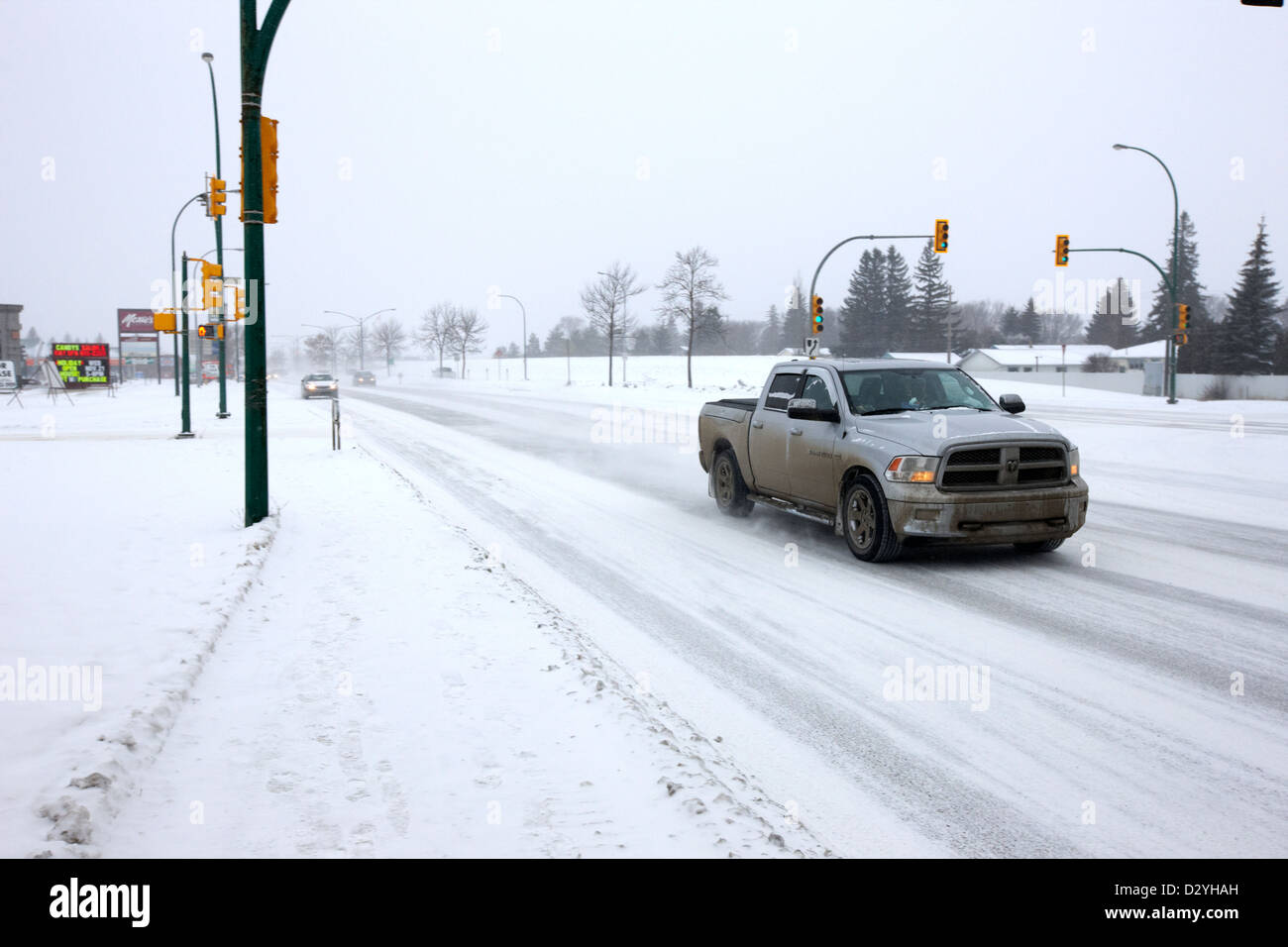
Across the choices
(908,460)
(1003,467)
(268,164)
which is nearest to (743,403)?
(908,460)

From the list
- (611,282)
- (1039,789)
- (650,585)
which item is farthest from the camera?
(611,282)

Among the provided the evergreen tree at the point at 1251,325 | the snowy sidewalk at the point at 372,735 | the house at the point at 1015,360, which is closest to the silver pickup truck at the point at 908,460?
the snowy sidewalk at the point at 372,735

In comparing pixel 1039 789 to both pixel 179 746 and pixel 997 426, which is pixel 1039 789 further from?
pixel 997 426

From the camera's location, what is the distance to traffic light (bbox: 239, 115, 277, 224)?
390 inches

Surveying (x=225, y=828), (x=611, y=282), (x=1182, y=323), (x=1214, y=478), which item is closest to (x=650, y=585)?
(x=225, y=828)

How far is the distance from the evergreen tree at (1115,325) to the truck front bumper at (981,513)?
132 metres

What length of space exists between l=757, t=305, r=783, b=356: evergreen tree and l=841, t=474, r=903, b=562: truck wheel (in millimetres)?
142606

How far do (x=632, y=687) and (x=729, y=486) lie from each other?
6228 millimetres

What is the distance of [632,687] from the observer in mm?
5273

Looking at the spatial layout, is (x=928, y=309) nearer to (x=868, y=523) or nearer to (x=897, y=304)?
(x=897, y=304)

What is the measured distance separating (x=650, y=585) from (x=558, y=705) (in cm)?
295

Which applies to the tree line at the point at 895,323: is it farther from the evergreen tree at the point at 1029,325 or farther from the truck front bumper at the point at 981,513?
the truck front bumper at the point at 981,513

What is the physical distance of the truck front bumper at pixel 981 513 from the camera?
7820 millimetres
